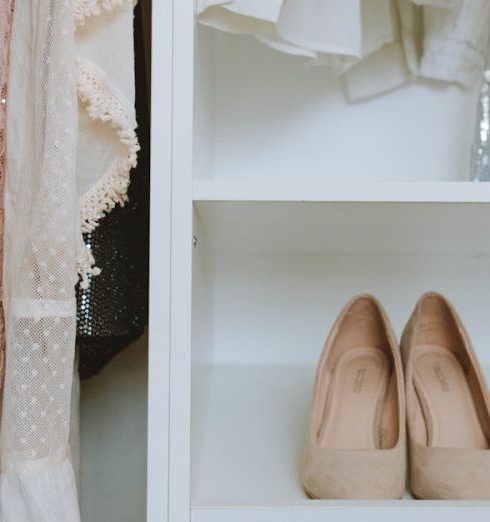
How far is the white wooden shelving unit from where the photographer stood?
593mm

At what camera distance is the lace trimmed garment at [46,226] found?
52 cm

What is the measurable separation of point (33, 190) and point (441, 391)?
50 cm

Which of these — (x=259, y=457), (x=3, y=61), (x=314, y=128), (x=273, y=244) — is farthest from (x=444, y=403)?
(x=3, y=61)

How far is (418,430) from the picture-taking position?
2.45 feet

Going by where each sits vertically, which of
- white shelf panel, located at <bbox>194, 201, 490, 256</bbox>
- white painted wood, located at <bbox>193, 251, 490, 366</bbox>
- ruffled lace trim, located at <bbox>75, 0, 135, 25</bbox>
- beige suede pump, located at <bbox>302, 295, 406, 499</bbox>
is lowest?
beige suede pump, located at <bbox>302, 295, 406, 499</bbox>

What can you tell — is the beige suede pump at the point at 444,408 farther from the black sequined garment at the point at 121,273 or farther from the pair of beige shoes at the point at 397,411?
the black sequined garment at the point at 121,273

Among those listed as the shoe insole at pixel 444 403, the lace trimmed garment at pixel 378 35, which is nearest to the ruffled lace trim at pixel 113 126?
the lace trimmed garment at pixel 378 35

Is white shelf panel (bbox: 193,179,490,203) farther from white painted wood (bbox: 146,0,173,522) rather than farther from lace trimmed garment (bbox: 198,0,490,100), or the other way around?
lace trimmed garment (bbox: 198,0,490,100)

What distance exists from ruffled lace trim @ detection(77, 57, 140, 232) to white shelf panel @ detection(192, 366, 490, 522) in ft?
0.69

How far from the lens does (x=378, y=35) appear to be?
940 millimetres

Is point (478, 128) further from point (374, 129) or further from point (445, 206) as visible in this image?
point (445, 206)

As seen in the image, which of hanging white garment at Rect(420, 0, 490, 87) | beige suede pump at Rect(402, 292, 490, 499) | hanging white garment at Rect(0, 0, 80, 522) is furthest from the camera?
hanging white garment at Rect(420, 0, 490, 87)

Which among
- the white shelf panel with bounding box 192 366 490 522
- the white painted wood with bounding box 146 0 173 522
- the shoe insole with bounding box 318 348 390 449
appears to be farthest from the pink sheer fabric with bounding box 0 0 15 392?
the shoe insole with bounding box 318 348 390 449

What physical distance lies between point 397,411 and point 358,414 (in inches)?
1.8
